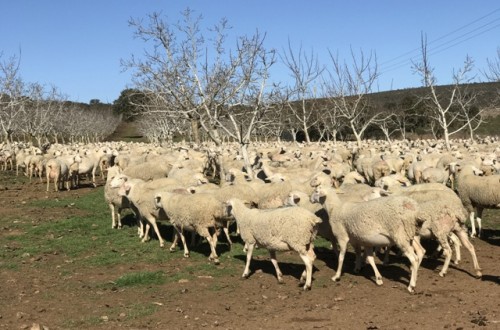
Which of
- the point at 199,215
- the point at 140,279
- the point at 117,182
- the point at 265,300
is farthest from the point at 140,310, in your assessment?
the point at 117,182

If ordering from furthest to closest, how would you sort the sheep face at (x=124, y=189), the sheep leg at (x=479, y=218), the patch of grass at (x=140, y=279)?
the sheep face at (x=124, y=189)
the sheep leg at (x=479, y=218)
the patch of grass at (x=140, y=279)

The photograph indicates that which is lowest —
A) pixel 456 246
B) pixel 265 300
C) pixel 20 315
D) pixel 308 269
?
pixel 20 315

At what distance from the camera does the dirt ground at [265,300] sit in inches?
272

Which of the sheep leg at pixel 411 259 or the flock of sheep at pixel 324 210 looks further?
the flock of sheep at pixel 324 210

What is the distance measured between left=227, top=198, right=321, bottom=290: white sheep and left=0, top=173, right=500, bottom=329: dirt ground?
52 centimetres

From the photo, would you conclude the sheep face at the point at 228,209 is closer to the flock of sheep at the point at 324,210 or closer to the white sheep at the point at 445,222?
the flock of sheep at the point at 324,210

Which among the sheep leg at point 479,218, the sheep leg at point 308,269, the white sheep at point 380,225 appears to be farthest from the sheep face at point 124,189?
the sheep leg at point 479,218

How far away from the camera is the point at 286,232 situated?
8.37 meters

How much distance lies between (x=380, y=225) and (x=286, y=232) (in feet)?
5.02

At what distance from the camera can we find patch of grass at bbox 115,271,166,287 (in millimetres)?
9141

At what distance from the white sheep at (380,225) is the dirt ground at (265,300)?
59cm

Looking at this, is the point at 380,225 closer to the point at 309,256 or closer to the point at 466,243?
the point at 309,256

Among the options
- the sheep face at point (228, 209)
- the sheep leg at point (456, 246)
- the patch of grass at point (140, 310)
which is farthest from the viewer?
the sheep face at point (228, 209)

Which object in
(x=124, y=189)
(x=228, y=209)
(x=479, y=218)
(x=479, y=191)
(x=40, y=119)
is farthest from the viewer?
(x=40, y=119)
